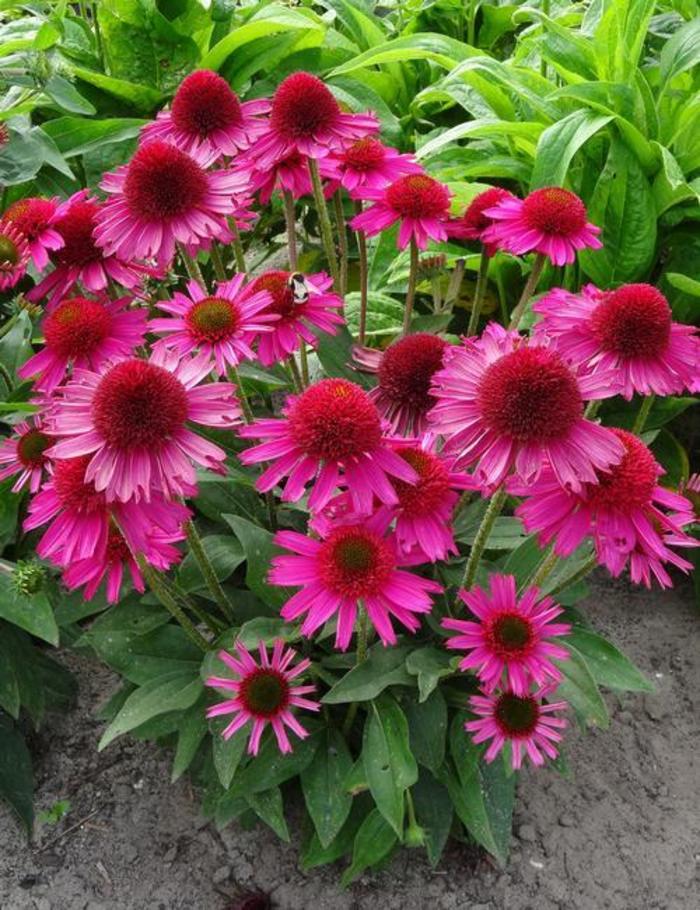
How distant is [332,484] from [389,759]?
47cm

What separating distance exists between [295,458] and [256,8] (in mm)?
2299

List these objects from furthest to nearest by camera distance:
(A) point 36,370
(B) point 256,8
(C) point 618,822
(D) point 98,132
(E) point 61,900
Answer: (B) point 256,8 → (D) point 98,132 → (C) point 618,822 → (E) point 61,900 → (A) point 36,370

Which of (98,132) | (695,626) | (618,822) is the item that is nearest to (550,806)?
(618,822)

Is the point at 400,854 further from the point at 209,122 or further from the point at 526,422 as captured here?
the point at 209,122

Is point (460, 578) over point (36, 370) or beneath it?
beneath

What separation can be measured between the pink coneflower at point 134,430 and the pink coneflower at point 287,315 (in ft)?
0.83

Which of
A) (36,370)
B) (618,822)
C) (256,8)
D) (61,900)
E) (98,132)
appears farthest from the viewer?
(256,8)

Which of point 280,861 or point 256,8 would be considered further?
point 256,8

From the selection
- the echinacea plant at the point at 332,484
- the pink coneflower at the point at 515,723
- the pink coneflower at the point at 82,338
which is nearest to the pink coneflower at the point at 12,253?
the echinacea plant at the point at 332,484

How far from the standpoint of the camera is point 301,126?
134 cm

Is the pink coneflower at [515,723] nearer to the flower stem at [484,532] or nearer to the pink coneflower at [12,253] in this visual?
the flower stem at [484,532]

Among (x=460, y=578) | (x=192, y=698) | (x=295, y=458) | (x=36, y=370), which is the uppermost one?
(x=295, y=458)

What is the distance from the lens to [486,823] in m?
1.31

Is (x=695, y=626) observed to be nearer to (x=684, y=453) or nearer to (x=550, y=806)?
(x=684, y=453)
